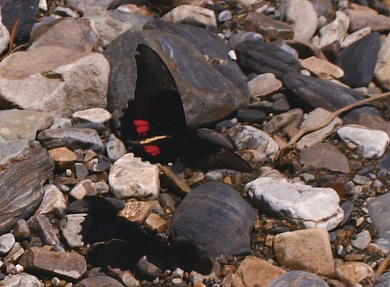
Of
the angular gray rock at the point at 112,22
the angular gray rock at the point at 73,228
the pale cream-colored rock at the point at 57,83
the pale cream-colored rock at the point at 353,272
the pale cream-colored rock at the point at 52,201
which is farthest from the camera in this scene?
the angular gray rock at the point at 112,22

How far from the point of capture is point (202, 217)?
112 inches

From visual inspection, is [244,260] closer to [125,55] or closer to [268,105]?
[268,105]

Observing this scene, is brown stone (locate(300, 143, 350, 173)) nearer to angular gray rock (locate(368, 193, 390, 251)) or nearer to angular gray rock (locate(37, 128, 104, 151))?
angular gray rock (locate(368, 193, 390, 251))

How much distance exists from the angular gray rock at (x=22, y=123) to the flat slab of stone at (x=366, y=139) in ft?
3.96

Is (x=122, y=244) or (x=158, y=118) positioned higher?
(x=158, y=118)

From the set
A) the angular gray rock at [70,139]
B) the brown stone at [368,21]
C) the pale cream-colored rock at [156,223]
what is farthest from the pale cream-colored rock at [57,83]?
the brown stone at [368,21]

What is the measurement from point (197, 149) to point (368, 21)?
1.49 m

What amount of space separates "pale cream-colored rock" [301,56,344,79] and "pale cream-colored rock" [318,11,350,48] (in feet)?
0.61

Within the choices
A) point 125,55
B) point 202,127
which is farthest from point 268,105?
point 125,55

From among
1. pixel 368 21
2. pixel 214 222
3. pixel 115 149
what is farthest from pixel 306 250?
pixel 368 21

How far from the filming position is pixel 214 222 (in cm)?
284

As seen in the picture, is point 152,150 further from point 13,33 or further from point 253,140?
point 13,33

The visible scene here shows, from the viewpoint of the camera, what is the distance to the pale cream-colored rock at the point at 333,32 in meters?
4.08

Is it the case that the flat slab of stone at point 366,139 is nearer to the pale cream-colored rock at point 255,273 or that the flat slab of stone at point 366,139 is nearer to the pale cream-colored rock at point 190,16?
the pale cream-colored rock at point 255,273
